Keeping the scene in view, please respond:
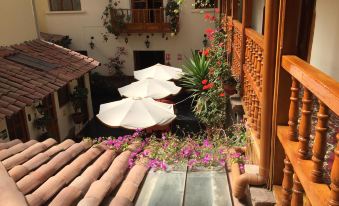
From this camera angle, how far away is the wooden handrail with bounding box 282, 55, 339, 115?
180 cm

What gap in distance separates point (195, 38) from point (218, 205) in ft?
48.4

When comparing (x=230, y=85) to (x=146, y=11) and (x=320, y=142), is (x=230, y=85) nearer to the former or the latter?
(x=320, y=142)

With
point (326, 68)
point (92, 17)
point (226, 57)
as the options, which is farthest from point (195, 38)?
point (326, 68)

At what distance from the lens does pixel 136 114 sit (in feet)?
31.9

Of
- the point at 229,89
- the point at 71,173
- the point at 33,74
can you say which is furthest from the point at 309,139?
the point at 33,74

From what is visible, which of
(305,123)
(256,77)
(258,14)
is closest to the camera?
(305,123)

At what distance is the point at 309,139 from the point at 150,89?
1029cm

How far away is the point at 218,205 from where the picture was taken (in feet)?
11.6

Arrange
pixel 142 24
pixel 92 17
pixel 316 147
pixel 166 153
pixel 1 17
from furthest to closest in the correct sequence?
pixel 92 17 < pixel 142 24 < pixel 1 17 < pixel 166 153 < pixel 316 147

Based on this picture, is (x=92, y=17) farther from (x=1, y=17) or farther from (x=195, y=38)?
(x=1, y=17)

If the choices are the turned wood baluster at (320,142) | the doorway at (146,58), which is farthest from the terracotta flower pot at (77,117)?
the turned wood baluster at (320,142)

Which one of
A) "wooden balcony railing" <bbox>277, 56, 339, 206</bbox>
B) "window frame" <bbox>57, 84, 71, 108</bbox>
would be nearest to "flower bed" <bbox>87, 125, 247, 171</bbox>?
"wooden balcony railing" <bbox>277, 56, 339, 206</bbox>

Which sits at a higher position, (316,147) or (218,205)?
(316,147)

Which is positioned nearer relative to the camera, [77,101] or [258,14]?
[258,14]
